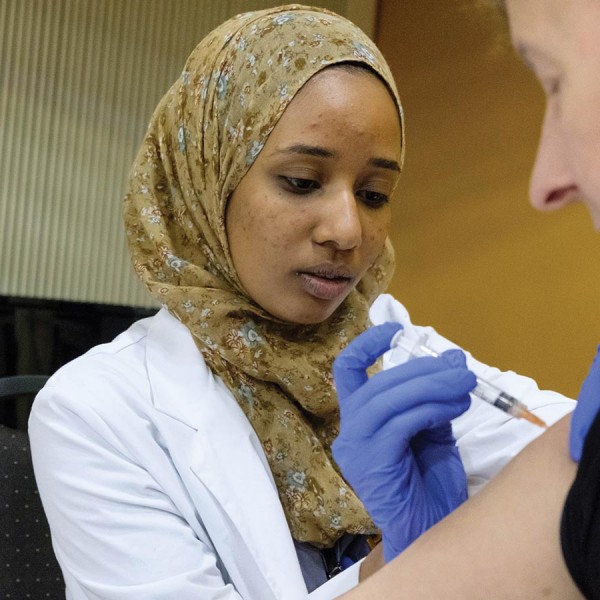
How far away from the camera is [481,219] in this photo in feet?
10.1

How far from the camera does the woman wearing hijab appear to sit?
121 centimetres

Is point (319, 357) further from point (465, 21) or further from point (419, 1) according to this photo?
point (419, 1)

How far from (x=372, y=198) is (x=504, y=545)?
819 mm

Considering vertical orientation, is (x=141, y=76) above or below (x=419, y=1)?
below

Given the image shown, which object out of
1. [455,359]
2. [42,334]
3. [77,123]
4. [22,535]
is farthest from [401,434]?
[77,123]

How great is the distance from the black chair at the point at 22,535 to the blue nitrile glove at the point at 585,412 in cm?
109

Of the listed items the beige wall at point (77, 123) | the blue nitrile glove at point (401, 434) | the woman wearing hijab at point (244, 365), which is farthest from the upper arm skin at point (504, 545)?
the beige wall at point (77, 123)

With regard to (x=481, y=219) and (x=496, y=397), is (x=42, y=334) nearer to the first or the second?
(x=481, y=219)

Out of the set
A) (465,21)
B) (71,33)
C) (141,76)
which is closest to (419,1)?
(465,21)

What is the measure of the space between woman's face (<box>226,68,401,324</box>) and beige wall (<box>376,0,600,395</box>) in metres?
1.56

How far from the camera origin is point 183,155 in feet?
4.75

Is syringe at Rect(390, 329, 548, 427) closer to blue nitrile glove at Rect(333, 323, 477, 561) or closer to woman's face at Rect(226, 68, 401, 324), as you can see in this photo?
blue nitrile glove at Rect(333, 323, 477, 561)

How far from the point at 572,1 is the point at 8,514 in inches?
48.8

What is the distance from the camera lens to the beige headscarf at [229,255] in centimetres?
132
